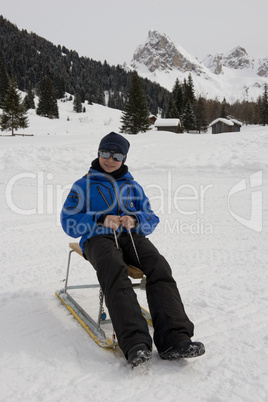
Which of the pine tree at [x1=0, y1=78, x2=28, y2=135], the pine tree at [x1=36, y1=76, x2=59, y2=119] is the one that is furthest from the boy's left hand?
the pine tree at [x1=36, y1=76, x2=59, y2=119]

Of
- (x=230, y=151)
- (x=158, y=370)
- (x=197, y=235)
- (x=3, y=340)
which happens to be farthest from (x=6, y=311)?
(x=230, y=151)

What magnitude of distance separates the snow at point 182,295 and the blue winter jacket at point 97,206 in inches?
34.7

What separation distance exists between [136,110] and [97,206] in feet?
119

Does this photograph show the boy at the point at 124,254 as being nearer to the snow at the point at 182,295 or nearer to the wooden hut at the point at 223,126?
the snow at the point at 182,295

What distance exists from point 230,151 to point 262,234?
9678 millimetres

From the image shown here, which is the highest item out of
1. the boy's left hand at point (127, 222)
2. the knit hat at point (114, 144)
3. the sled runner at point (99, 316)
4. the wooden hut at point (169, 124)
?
the wooden hut at point (169, 124)

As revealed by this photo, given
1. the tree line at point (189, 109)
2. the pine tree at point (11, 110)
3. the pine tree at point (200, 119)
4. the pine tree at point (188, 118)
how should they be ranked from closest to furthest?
the pine tree at point (11, 110) → the pine tree at point (188, 118) → the tree line at point (189, 109) → the pine tree at point (200, 119)

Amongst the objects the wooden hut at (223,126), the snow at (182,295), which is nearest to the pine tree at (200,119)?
the wooden hut at (223,126)

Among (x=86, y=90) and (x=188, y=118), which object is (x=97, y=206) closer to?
(x=188, y=118)

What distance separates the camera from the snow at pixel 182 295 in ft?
6.54

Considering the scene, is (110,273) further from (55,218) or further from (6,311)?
(55,218)

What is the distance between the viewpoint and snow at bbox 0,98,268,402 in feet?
6.54

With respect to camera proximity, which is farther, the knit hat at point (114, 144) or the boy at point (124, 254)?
the knit hat at point (114, 144)

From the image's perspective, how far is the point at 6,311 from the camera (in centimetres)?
310
